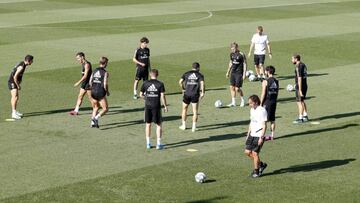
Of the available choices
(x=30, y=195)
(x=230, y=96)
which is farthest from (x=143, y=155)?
(x=230, y=96)

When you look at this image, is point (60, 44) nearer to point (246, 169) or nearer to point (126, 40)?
point (126, 40)

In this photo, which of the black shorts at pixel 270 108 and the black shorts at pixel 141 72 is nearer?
the black shorts at pixel 270 108

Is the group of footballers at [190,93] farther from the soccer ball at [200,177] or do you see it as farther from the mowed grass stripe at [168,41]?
the mowed grass stripe at [168,41]

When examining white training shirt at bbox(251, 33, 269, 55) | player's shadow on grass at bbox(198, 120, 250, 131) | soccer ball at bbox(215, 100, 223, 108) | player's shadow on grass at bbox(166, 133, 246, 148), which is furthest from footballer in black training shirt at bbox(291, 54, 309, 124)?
white training shirt at bbox(251, 33, 269, 55)

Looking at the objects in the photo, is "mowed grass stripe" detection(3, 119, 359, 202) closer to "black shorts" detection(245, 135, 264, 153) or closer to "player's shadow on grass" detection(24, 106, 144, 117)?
"black shorts" detection(245, 135, 264, 153)

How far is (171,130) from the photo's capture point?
22.8 meters

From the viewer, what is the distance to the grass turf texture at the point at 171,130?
56.5 ft

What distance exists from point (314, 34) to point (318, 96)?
16.8 metres

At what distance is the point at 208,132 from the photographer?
22.6m

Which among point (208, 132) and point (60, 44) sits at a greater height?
point (60, 44)

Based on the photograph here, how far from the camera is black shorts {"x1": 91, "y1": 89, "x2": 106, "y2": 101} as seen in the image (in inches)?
901

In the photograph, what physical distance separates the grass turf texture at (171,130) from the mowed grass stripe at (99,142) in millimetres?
31

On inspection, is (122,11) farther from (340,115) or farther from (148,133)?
(148,133)

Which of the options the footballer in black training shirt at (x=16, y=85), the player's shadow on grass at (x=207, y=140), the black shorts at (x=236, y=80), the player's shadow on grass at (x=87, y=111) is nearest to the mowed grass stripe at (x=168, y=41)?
the player's shadow on grass at (x=87, y=111)
